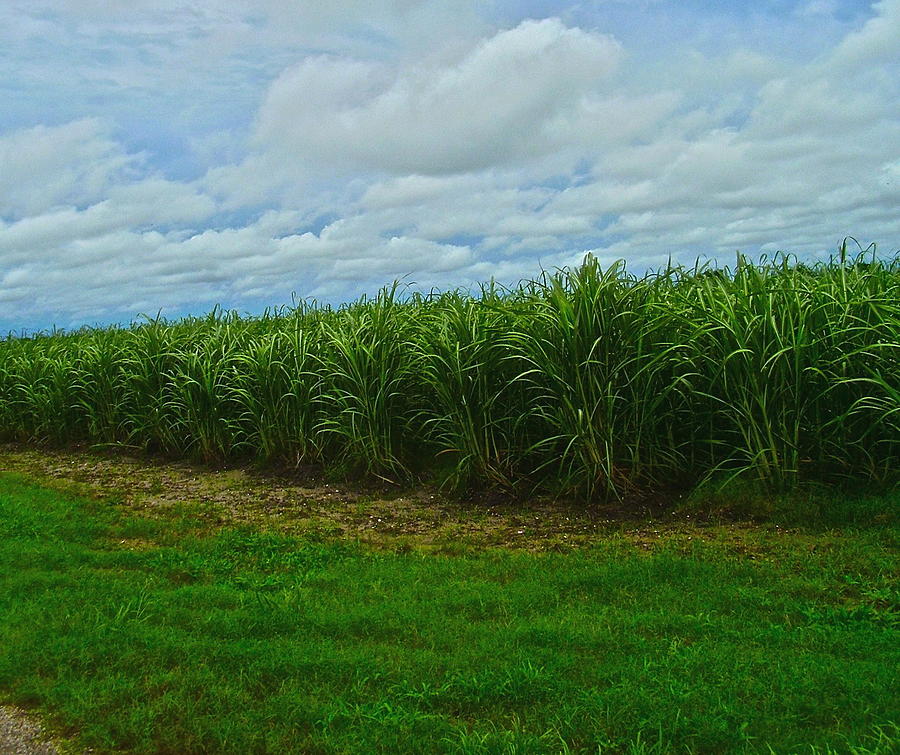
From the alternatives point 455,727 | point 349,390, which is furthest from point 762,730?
point 349,390

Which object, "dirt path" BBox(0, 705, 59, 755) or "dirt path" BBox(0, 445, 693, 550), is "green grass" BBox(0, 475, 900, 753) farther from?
"dirt path" BBox(0, 445, 693, 550)

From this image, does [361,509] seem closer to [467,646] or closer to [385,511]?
[385,511]

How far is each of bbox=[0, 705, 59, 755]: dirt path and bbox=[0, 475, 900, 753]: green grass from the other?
0.07 meters

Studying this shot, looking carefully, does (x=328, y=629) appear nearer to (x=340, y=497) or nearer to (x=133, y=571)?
(x=133, y=571)

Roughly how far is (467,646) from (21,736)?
143 centimetres

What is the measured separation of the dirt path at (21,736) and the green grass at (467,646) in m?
0.07

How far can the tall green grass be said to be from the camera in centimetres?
459

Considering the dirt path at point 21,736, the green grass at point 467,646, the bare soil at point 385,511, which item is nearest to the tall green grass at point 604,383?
the bare soil at point 385,511

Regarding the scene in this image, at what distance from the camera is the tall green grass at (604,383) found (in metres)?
4.59

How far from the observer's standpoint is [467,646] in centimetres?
299

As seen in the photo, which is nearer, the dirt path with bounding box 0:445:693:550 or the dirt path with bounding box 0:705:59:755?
the dirt path with bounding box 0:705:59:755

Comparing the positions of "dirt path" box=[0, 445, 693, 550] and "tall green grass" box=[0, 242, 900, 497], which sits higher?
"tall green grass" box=[0, 242, 900, 497]

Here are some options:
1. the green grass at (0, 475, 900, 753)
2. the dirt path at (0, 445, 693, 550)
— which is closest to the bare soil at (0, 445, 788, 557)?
the dirt path at (0, 445, 693, 550)

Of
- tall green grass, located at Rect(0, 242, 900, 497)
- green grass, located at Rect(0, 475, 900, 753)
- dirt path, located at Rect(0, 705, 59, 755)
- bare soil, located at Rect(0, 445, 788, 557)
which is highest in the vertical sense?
tall green grass, located at Rect(0, 242, 900, 497)
